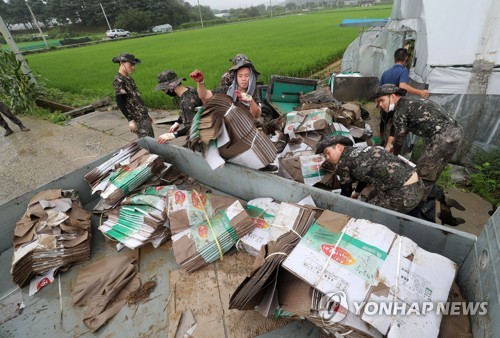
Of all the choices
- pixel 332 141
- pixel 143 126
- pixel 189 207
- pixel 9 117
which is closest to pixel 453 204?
pixel 332 141

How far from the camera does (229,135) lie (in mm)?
2406

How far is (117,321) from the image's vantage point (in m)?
1.87

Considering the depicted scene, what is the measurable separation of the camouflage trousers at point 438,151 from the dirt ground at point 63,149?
754mm

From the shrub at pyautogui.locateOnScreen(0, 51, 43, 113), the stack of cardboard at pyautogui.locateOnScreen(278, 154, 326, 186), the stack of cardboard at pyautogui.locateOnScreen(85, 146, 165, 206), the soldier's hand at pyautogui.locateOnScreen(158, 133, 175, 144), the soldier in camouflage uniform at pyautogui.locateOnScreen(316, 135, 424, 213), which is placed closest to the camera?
the soldier in camouflage uniform at pyautogui.locateOnScreen(316, 135, 424, 213)

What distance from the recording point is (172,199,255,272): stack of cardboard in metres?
2.11

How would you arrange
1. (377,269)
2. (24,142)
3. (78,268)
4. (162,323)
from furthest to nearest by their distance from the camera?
1. (24,142)
2. (78,268)
3. (162,323)
4. (377,269)

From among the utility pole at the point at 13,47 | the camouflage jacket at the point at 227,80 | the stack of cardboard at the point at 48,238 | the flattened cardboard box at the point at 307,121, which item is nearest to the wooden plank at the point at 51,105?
the utility pole at the point at 13,47

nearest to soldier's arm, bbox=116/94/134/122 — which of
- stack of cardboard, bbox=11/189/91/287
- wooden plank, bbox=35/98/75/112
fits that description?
stack of cardboard, bbox=11/189/91/287

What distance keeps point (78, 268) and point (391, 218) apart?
2.78 metres

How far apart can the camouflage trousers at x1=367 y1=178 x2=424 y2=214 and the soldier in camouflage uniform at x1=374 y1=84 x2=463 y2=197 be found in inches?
23.4

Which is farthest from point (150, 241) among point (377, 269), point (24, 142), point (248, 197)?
point (24, 142)

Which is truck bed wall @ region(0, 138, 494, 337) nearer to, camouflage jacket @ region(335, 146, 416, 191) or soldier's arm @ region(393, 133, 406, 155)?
camouflage jacket @ region(335, 146, 416, 191)

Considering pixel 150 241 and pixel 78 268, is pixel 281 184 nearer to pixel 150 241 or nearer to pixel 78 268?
pixel 150 241

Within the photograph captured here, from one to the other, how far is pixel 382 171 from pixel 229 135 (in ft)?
4.75
